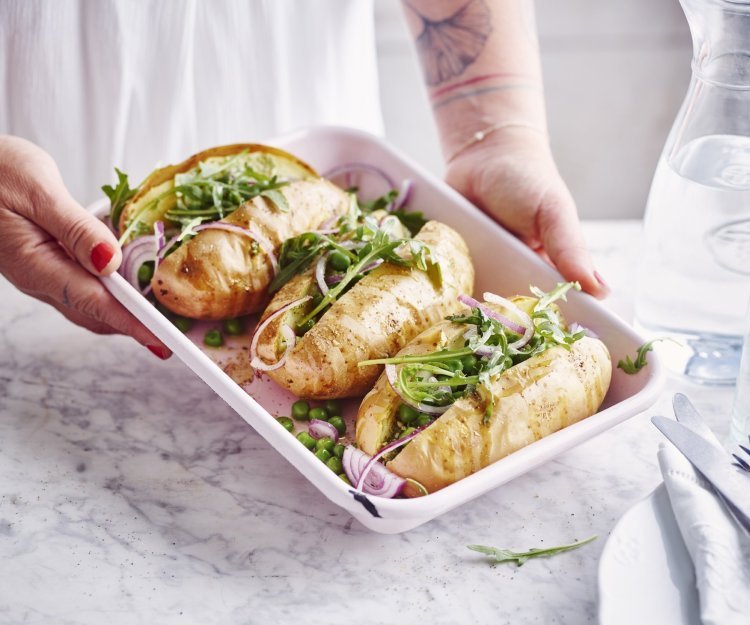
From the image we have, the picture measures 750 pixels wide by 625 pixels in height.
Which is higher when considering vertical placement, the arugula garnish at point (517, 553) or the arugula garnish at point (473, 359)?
the arugula garnish at point (473, 359)

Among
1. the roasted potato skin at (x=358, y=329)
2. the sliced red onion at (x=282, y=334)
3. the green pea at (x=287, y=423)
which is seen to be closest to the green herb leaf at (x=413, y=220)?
the roasted potato skin at (x=358, y=329)

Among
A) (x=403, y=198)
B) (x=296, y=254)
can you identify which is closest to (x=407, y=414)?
(x=296, y=254)

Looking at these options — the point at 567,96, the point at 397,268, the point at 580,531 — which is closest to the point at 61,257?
the point at 397,268

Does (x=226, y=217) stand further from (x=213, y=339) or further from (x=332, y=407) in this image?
(x=332, y=407)

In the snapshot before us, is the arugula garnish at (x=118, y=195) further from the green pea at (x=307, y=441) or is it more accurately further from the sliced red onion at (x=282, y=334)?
the green pea at (x=307, y=441)

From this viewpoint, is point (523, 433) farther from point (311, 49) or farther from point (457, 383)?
point (311, 49)
